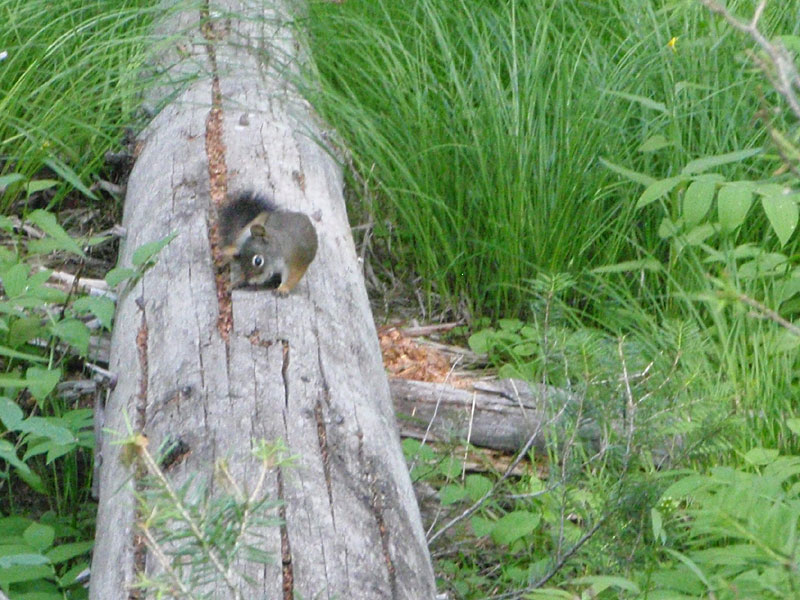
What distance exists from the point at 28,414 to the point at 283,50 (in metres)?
1.58

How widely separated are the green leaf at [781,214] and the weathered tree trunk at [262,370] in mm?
1013

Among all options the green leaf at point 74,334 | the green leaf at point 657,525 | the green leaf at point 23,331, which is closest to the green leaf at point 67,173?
the green leaf at point 23,331

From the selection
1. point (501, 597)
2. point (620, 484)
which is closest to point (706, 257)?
point (620, 484)

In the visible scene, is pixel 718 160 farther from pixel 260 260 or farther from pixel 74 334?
pixel 74 334

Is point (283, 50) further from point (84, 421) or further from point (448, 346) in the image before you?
point (84, 421)

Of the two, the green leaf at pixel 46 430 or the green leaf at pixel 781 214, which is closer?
the green leaf at pixel 46 430

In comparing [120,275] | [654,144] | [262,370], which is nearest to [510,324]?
[654,144]

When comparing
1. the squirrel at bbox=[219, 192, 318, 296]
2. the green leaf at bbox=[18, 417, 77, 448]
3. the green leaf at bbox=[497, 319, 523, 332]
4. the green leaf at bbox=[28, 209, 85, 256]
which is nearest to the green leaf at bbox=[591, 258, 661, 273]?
the green leaf at bbox=[497, 319, 523, 332]

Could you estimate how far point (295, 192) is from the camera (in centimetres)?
299

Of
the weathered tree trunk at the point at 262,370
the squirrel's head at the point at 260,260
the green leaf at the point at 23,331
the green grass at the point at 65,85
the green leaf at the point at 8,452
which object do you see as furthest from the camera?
the green grass at the point at 65,85

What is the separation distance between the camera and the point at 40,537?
2.34m

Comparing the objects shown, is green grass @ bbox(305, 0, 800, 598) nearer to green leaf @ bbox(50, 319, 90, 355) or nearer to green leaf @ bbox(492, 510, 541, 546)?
green leaf @ bbox(492, 510, 541, 546)

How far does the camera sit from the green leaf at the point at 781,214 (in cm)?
262

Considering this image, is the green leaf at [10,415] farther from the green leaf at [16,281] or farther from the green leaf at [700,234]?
the green leaf at [700,234]
